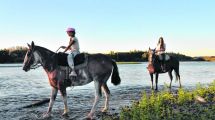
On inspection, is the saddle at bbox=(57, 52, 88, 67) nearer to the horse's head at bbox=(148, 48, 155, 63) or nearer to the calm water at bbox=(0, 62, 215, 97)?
the calm water at bbox=(0, 62, 215, 97)

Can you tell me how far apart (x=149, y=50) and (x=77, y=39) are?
412 inches

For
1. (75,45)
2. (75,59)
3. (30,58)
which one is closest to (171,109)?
(75,59)

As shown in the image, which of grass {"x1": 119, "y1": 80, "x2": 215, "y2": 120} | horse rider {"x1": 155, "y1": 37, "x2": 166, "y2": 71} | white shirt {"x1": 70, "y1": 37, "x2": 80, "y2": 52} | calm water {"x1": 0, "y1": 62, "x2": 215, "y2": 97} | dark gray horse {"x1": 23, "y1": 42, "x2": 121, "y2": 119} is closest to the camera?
grass {"x1": 119, "y1": 80, "x2": 215, "y2": 120}

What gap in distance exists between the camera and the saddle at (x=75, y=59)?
14438 millimetres

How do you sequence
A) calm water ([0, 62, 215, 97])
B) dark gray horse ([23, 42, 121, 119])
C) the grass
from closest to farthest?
1. the grass
2. dark gray horse ([23, 42, 121, 119])
3. calm water ([0, 62, 215, 97])

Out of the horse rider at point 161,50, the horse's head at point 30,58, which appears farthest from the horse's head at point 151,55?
the horse's head at point 30,58

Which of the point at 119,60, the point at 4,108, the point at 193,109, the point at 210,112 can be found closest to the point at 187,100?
the point at 193,109

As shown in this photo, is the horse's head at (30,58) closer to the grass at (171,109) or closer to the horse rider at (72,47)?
the horse rider at (72,47)

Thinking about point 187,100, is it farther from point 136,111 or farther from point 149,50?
point 149,50

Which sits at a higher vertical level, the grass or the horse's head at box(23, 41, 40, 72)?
the horse's head at box(23, 41, 40, 72)

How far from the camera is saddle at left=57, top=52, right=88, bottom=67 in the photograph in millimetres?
14438

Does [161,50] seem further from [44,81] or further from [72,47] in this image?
[44,81]

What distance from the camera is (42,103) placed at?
17969mm

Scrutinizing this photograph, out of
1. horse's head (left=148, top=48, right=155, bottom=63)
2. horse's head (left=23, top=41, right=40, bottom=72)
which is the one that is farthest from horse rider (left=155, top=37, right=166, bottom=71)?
horse's head (left=23, top=41, right=40, bottom=72)
